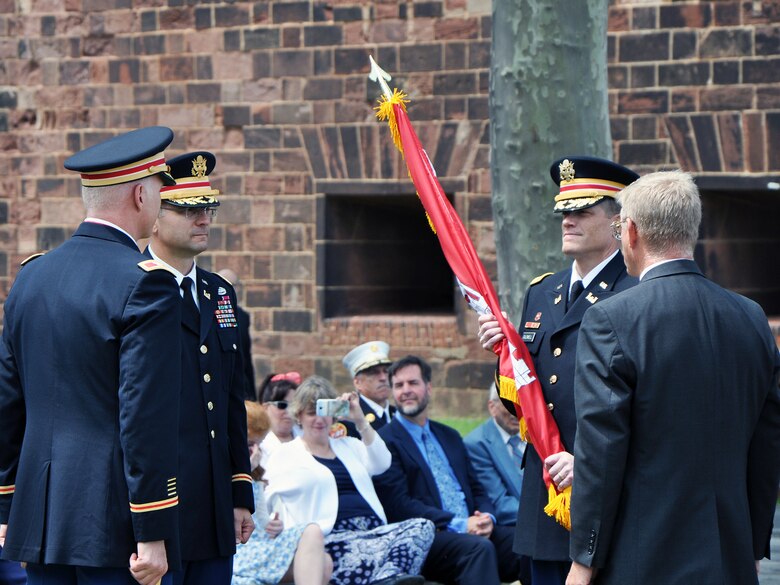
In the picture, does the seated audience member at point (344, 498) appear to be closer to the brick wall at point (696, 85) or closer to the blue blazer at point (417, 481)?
the blue blazer at point (417, 481)

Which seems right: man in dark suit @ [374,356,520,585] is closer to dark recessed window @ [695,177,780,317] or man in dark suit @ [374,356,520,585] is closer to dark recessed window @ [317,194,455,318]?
dark recessed window @ [695,177,780,317]

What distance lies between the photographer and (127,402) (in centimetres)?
346

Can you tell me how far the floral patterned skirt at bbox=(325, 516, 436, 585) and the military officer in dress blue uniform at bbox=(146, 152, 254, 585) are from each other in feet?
4.90

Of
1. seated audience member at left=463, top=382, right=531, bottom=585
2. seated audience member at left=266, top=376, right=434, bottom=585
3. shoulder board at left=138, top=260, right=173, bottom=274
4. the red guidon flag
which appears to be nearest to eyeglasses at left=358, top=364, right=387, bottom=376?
seated audience member at left=463, top=382, right=531, bottom=585

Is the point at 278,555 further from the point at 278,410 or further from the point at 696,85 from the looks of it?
the point at 696,85

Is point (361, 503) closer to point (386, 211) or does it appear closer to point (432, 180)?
point (432, 180)

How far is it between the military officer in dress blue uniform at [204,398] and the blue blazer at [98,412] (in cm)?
47

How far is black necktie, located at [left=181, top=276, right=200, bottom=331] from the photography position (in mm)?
4203

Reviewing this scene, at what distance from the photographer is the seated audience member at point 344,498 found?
19.2ft

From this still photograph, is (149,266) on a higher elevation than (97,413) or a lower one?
higher

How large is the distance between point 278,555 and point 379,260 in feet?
22.6

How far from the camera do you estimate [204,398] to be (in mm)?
4152

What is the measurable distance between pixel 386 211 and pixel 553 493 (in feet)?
27.9

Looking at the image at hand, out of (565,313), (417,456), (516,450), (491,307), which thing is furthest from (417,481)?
(565,313)
